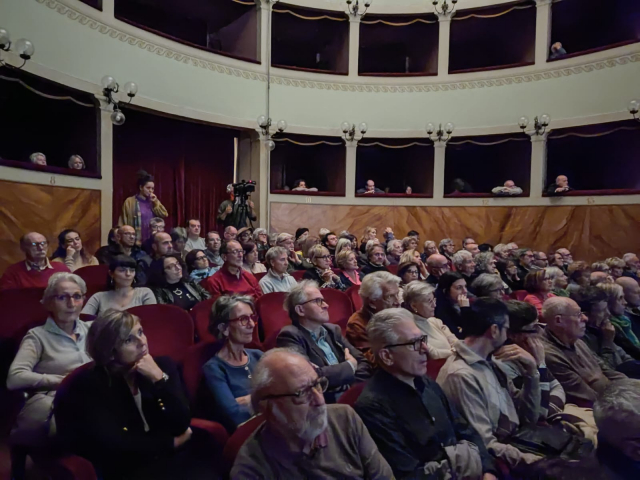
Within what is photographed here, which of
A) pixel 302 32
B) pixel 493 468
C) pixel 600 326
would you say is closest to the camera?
pixel 493 468

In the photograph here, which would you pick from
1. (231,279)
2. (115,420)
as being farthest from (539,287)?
(115,420)

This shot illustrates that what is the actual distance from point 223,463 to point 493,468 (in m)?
0.82

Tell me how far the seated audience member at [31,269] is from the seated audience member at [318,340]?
1707 mm

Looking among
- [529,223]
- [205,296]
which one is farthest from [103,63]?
[529,223]

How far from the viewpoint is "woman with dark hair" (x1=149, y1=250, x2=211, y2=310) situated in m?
2.87

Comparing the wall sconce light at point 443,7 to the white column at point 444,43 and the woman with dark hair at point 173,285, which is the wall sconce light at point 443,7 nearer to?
the white column at point 444,43

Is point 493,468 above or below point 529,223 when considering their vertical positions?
below

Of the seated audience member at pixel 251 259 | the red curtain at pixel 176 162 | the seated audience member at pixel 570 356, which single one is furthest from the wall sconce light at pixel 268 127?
the seated audience member at pixel 570 356

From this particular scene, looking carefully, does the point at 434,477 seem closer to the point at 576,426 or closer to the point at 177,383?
the point at 576,426

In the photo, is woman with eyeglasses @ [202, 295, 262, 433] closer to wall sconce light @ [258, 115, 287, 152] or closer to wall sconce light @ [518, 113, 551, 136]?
wall sconce light @ [258, 115, 287, 152]

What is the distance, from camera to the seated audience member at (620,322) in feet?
8.88

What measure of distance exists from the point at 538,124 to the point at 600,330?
5817 mm

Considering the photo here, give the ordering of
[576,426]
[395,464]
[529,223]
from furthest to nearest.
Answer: [529,223]
[576,426]
[395,464]

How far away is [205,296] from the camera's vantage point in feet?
9.89
